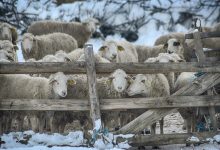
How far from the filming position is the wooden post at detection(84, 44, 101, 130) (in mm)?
6738

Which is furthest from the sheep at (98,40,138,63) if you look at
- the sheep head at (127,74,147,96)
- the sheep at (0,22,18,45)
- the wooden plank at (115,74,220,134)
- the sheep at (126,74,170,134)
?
the sheep at (0,22,18,45)

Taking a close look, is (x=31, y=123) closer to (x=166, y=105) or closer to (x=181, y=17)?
(x=166, y=105)

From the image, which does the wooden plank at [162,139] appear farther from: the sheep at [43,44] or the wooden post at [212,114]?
the sheep at [43,44]

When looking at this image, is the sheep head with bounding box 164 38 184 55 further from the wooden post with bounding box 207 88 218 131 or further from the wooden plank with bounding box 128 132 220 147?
the wooden plank with bounding box 128 132 220 147

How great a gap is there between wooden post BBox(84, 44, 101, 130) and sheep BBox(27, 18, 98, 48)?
1088 cm

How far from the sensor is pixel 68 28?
1836cm

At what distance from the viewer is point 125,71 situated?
7297mm

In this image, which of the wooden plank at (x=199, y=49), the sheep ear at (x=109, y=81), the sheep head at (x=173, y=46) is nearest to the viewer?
the wooden plank at (x=199, y=49)

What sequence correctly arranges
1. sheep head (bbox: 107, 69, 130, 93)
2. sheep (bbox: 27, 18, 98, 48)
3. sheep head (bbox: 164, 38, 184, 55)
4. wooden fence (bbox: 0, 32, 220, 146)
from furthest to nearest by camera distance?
1. sheep (bbox: 27, 18, 98, 48)
2. sheep head (bbox: 164, 38, 184, 55)
3. sheep head (bbox: 107, 69, 130, 93)
4. wooden fence (bbox: 0, 32, 220, 146)

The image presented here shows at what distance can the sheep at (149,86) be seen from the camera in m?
7.93

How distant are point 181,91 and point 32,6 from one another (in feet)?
53.7

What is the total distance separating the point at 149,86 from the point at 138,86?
60cm

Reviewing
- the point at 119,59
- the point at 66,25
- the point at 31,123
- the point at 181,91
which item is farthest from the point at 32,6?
the point at 181,91

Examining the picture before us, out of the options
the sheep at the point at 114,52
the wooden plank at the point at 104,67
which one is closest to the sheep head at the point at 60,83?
the wooden plank at the point at 104,67
